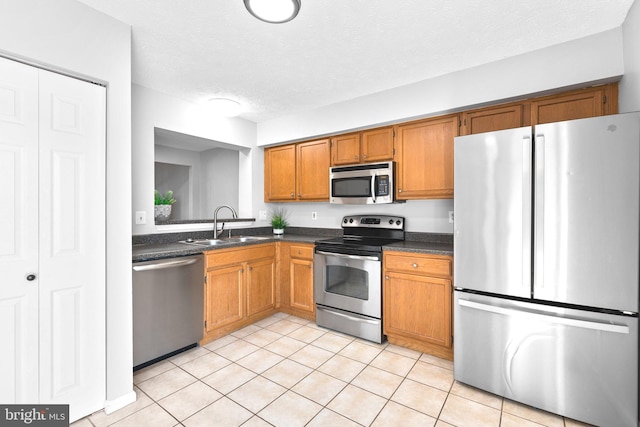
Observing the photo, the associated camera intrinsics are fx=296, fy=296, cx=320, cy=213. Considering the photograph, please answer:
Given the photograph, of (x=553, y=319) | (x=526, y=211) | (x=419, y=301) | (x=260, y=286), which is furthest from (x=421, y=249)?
(x=260, y=286)

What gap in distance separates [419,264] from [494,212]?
0.81 metres

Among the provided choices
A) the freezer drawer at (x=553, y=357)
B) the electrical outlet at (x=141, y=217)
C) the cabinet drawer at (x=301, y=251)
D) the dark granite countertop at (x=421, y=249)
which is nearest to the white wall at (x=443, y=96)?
the dark granite countertop at (x=421, y=249)

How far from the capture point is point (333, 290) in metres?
3.07

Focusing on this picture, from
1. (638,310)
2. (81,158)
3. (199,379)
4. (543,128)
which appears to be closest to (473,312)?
(638,310)

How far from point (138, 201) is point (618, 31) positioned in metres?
3.93

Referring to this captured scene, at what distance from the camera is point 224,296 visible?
2.91 m

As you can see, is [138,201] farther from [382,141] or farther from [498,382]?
[498,382]

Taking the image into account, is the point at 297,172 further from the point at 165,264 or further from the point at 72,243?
the point at 72,243

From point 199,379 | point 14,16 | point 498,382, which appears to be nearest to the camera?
point 14,16

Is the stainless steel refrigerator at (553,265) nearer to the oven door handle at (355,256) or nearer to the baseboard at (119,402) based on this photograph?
the oven door handle at (355,256)

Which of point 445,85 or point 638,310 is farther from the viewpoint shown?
point 445,85

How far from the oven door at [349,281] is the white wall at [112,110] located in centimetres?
174

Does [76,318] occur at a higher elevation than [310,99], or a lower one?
lower

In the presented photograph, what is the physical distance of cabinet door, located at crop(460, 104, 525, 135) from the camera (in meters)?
2.39
